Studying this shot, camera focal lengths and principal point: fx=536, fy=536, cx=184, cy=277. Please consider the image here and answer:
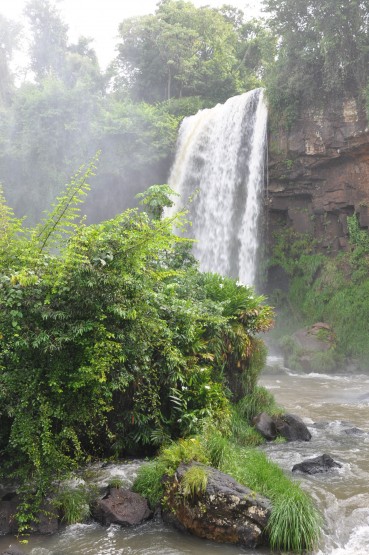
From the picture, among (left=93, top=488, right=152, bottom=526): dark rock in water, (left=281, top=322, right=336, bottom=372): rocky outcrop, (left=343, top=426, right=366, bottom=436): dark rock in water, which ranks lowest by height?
(left=93, top=488, right=152, bottom=526): dark rock in water

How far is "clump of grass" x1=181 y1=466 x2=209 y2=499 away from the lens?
5062mm

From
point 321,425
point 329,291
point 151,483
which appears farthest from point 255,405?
point 329,291

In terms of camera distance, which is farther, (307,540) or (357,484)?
(357,484)

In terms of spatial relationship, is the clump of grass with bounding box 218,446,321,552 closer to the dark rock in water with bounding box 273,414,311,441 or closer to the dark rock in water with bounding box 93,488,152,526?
the dark rock in water with bounding box 93,488,152,526

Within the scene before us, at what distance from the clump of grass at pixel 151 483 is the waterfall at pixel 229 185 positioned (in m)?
14.1

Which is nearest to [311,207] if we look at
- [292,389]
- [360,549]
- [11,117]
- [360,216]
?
[360,216]

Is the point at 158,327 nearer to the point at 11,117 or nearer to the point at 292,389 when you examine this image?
the point at 292,389

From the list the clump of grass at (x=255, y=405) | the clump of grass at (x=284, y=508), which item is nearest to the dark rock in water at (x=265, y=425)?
the clump of grass at (x=255, y=405)

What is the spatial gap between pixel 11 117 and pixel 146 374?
22.6m

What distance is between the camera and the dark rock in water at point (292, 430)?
8297 millimetres

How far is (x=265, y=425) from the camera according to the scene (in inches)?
327

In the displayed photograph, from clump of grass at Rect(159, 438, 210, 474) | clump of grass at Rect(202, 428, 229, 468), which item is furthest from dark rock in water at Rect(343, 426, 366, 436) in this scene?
clump of grass at Rect(159, 438, 210, 474)

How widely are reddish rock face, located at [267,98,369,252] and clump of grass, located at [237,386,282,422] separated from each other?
11.5m

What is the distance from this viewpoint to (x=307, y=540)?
4809 mm
